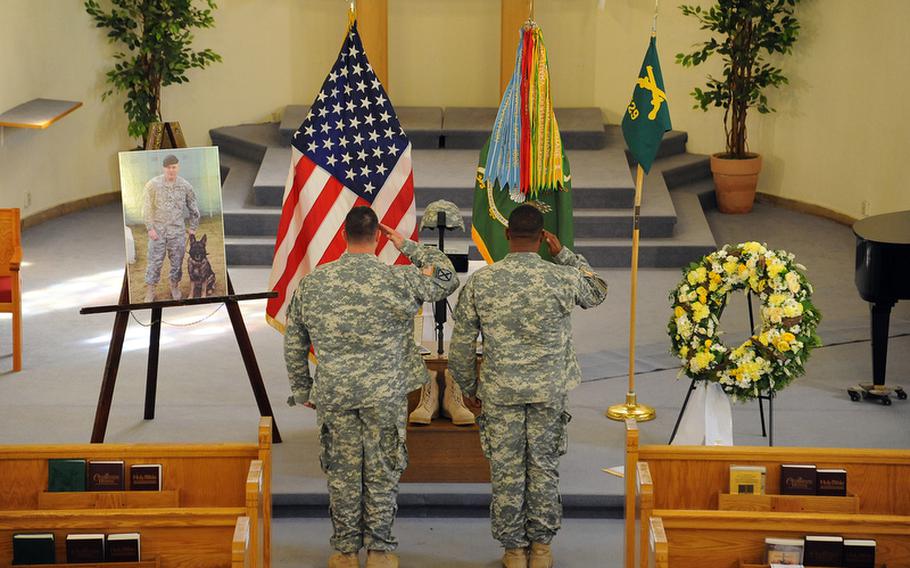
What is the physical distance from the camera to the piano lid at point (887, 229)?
21.3 feet

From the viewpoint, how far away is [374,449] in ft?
16.2

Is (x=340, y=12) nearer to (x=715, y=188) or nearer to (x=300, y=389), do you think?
(x=715, y=188)

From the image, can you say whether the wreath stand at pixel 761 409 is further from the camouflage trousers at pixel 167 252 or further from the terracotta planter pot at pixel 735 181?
the terracotta planter pot at pixel 735 181

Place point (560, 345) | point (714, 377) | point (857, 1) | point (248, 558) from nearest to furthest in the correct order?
point (248, 558) < point (560, 345) < point (714, 377) < point (857, 1)

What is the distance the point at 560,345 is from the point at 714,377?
1081mm

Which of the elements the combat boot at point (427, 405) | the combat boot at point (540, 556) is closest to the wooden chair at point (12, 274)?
the combat boot at point (427, 405)

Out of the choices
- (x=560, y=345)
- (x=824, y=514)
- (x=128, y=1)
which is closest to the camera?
(x=824, y=514)

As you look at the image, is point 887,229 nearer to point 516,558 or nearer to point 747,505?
point 747,505

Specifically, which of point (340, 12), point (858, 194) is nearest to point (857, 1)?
point (858, 194)

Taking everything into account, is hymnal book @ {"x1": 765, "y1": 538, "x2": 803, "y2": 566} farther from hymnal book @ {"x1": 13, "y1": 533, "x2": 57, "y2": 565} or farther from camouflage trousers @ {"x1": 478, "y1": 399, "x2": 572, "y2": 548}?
hymnal book @ {"x1": 13, "y1": 533, "x2": 57, "y2": 565}

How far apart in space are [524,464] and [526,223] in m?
0.97

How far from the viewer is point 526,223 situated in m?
4.80

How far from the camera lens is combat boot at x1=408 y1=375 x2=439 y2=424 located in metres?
5.66

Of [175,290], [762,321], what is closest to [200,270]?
[175,290]
